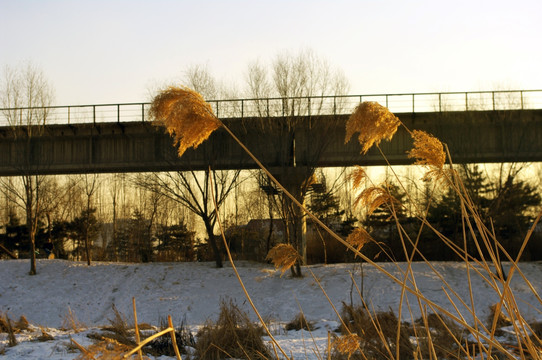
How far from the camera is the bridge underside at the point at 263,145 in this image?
72.7 feet

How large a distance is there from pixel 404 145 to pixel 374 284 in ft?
20.9

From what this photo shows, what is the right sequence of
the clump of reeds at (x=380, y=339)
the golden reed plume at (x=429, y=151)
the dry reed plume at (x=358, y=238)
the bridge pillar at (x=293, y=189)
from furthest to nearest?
the bridge pillar at (x=293, y=189) < the clump of reeds at (x=380, y=339) < the dry reed plume at (x=358, y=238) < the golden reed plume at (x=429, y=151)

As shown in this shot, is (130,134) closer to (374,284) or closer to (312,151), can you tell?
(312,151)

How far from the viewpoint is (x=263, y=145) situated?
2273cm

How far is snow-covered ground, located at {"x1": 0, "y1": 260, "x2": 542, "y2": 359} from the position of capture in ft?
59.6

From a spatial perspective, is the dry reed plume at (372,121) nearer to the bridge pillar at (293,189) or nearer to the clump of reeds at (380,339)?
the clump of reeds at (380,339)

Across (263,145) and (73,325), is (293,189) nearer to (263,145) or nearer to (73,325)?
(263,145)

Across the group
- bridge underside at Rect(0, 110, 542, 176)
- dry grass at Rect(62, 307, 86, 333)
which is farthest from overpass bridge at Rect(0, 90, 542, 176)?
dry grass at Rect(62, 307, 86, 333)

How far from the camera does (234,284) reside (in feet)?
68.8

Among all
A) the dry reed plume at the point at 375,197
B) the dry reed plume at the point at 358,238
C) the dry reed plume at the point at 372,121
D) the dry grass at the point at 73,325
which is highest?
the dry reed plume at the point at 372,121

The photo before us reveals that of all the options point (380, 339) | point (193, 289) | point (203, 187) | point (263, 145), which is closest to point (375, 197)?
point (380, 339)

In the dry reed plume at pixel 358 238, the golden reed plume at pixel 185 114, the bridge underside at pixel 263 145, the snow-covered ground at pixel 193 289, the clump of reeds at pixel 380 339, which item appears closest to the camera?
the golden reed plume at pixel 185 114

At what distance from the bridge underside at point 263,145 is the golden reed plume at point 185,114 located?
64.4 feet

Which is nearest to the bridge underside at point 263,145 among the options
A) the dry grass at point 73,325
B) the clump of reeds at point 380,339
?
the dry grass at point 73,325
